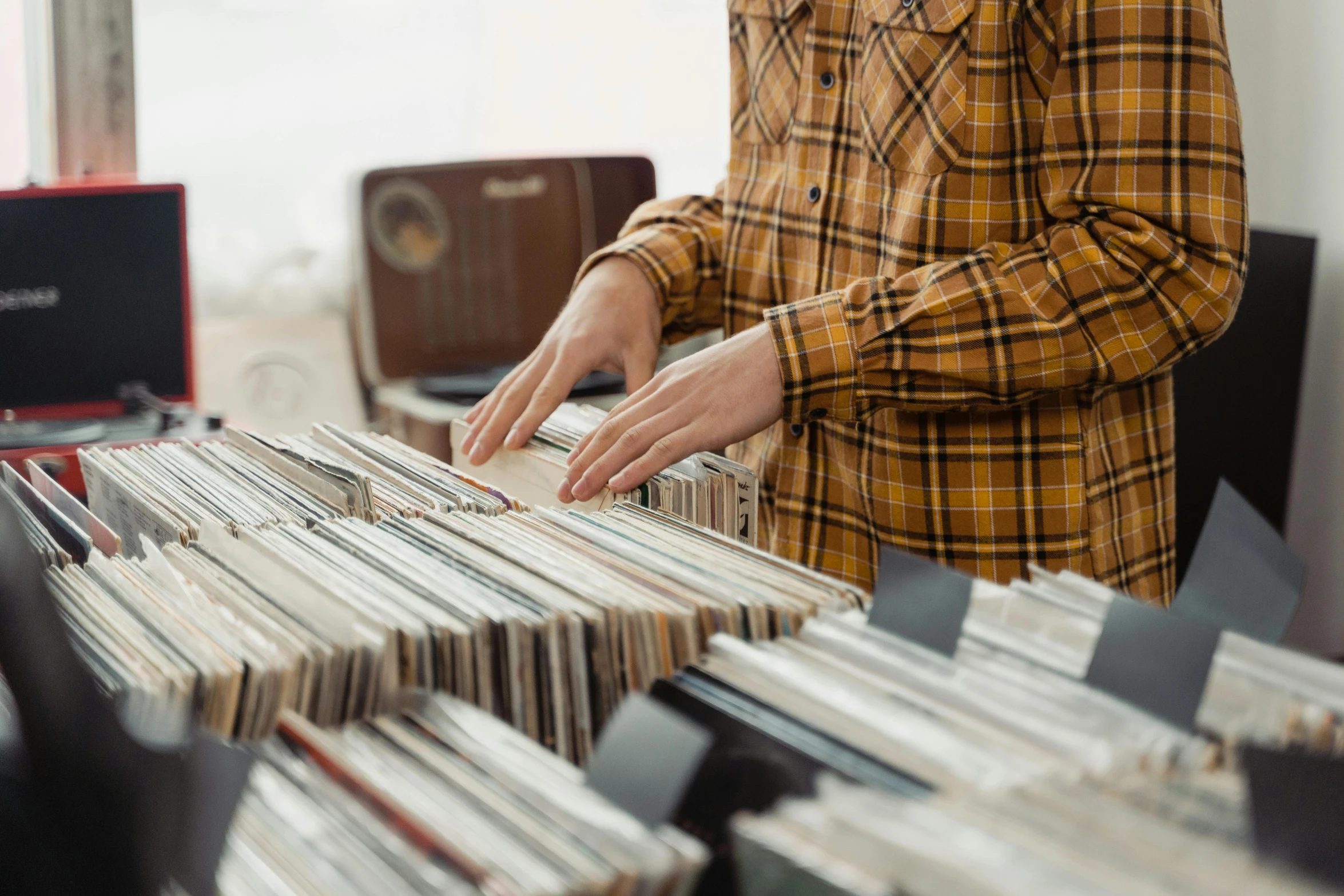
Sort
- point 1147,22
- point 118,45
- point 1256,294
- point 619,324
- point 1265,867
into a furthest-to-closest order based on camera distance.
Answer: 1. point 118,45
2. point 1256,294
3. point 619,324
4. point 1147,22
5. point 1265,867

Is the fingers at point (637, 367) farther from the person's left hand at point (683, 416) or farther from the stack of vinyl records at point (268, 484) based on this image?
the stack of vinyl records at point (268, 484)

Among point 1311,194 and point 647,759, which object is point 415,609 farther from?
point 1311,194

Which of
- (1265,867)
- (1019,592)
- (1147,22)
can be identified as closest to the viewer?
(1265,867)

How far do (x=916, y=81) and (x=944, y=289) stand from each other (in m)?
Result: 0.20

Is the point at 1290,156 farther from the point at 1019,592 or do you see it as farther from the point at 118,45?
the point at 118,45

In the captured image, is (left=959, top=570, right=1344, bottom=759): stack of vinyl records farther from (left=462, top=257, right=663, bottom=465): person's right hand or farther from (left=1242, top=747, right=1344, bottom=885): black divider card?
(left=462, top=257, right=663, bottom=465): person's right hand

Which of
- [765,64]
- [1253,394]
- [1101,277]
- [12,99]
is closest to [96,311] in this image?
[12,99]

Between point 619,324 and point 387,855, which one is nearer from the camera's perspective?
point 387,855

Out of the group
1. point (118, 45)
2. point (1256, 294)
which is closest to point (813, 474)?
point (1256, 294)

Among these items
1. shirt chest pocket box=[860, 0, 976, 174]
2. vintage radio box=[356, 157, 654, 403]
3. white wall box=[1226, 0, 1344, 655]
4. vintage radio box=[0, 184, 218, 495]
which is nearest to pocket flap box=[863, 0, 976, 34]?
shirt chest pocket box=[860, 0, 976, 174]

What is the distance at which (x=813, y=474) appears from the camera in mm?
1175

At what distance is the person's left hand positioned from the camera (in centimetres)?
81

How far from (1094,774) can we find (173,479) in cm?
60

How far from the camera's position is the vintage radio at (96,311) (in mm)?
1881
